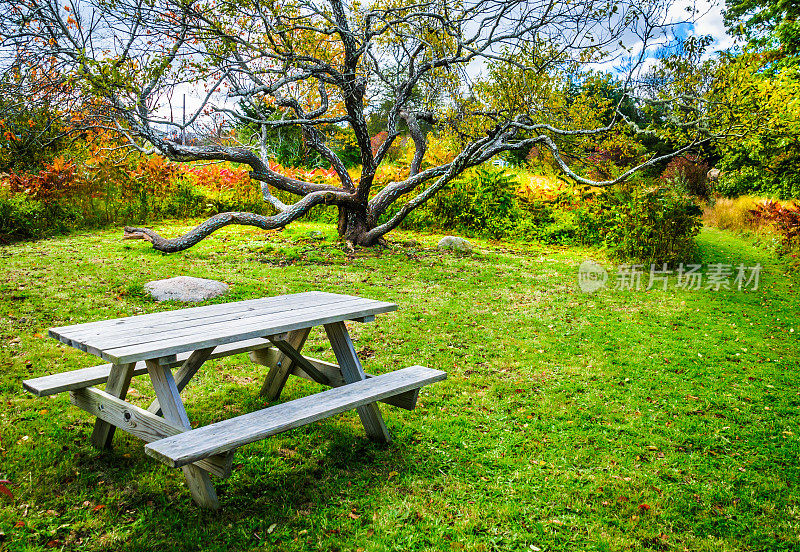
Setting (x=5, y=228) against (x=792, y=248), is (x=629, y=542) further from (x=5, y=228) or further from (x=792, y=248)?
(x=5, y=228)

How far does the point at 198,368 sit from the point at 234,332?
0.47 m

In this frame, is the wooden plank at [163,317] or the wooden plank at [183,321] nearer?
the wooden plank at [183,321]

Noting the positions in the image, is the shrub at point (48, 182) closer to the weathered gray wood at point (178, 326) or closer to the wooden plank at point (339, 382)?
the weathered gray wood at point (178, 326)

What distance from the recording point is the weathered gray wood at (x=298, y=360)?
11.8 ft

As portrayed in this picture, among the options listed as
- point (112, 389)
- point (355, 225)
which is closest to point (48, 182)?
point (355, 225)

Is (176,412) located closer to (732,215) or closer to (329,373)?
(329,373)

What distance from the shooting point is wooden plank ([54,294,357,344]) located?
2.88 meters

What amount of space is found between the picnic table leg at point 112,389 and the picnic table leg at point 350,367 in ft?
4.17

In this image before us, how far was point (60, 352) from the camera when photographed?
194 inches

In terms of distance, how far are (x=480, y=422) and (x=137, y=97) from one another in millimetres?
8011

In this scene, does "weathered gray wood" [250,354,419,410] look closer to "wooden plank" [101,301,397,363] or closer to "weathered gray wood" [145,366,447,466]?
"weathered gray wood" [145,366,447,466]

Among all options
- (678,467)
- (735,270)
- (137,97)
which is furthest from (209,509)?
(735,270)

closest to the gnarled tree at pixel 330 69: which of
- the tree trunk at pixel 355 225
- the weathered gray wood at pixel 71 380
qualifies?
the tree trunk at pixel 355 225

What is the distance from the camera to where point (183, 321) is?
10.7ft
